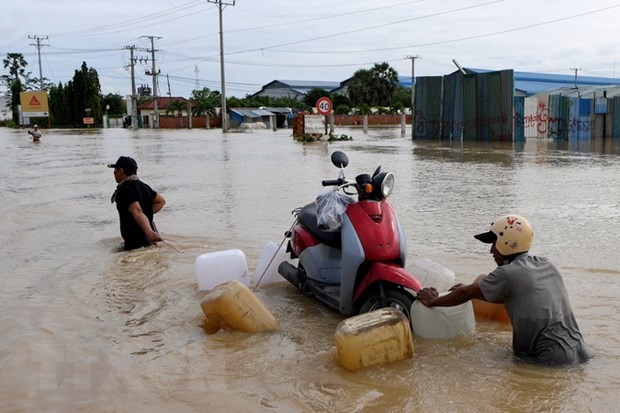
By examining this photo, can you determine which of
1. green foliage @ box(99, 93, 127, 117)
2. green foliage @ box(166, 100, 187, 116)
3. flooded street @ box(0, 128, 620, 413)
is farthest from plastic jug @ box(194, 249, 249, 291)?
green foliage @ box(99, 93, 127, 117)

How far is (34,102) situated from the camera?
81.6 meters

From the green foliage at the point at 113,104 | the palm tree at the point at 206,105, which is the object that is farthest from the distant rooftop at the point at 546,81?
the green foliage at the point at 113,104

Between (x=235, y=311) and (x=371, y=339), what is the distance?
3.85 feet

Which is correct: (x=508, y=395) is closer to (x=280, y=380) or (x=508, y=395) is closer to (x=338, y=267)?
(x=280, y=380)

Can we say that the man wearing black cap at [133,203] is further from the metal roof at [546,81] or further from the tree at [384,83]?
the tree at [384,83]

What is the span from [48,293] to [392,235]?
3.29 metres

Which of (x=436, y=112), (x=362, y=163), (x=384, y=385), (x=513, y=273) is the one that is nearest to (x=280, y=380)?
(x=384, y=385)

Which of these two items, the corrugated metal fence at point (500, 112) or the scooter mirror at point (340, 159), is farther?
the corrugated metal fence at point (500, 112)

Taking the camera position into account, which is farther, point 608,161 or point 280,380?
point 608,161

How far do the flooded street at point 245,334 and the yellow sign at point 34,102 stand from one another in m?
75.1

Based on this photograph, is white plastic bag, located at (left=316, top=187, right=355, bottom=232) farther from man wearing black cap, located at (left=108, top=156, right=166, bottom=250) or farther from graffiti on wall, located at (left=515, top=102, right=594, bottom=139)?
graffiti on wall, located at (left=515, top=102, right=594, bottom=139)

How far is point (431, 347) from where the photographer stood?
4410 mm

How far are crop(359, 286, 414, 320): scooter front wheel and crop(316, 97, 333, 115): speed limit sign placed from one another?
1059 inches

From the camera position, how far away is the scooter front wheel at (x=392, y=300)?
4.52m
